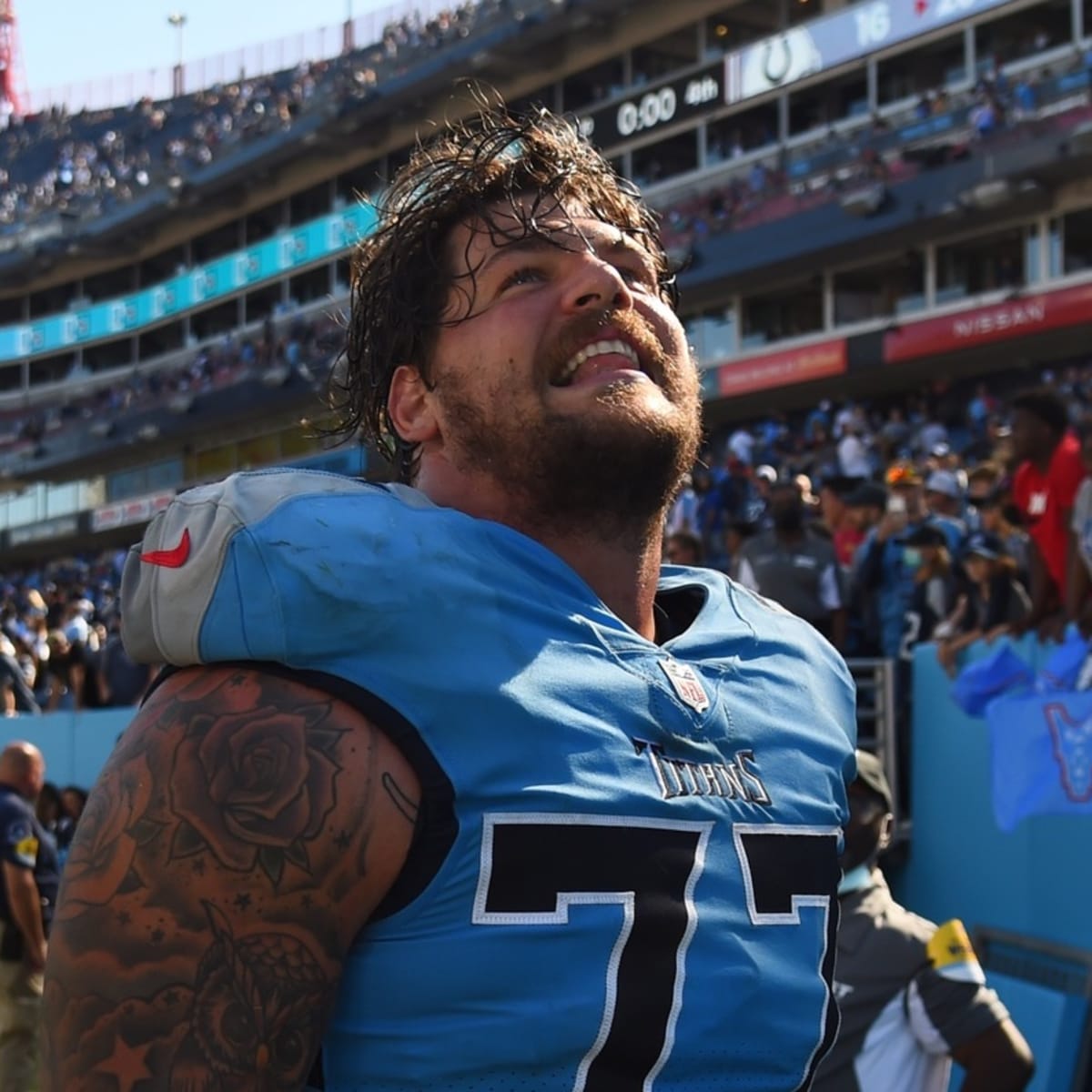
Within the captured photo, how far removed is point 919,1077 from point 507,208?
2372 mm

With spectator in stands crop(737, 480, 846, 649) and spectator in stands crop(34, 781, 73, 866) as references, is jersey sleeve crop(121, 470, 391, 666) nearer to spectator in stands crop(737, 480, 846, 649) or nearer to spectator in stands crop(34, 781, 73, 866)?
spectator in stands crop(737, 480, 846, 649)

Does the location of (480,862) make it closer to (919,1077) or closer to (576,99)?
(919,1077)

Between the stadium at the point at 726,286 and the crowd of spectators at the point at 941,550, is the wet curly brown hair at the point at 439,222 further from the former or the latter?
the crowd of spectators at the point at 941,550

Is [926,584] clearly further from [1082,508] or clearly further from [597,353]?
[597,353]

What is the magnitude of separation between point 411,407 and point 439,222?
0.22 m

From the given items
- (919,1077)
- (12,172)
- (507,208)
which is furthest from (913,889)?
(12,172)

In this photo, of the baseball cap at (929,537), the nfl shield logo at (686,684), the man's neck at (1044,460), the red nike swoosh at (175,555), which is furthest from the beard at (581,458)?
the baseball cap at (929,537)

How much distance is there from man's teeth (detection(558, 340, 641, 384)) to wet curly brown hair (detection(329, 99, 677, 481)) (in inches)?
→ 5.5

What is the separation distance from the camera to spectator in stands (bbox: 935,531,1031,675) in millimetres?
6574

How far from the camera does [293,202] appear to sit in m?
38.8

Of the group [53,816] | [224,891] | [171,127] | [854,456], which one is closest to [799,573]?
[224,891]

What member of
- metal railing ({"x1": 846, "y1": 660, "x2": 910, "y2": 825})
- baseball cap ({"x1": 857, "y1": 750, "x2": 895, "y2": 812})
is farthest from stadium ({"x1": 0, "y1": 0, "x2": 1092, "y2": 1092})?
baseball cap ({"x1": 857, "y1": 750, "x2": 895, "y2": 812})

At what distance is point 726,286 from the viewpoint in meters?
27.0

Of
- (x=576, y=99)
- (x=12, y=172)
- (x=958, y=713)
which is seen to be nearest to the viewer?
(x=958, y=713)
